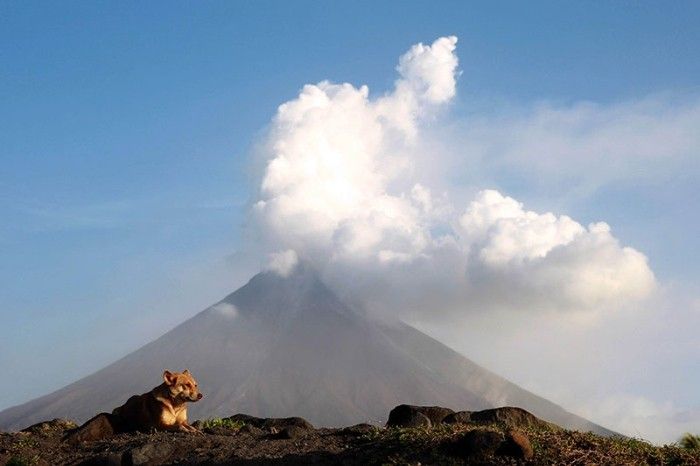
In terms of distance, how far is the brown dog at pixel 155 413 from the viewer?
58.9 ft

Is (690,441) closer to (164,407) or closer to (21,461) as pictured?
(164,407)

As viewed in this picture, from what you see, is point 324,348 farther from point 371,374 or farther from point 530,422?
point 530,422

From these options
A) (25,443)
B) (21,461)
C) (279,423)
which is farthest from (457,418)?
(25,443)

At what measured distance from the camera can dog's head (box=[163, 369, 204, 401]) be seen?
60.2 ft

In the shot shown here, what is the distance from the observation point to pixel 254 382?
147m

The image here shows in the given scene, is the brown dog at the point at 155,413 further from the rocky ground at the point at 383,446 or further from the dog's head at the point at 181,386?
the rocky ground at the point at 383,446

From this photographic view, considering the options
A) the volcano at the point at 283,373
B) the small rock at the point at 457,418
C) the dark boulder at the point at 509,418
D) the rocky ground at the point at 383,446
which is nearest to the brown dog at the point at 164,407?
the rocky ground at the point at 383,446

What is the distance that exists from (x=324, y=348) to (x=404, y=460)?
15730 cm

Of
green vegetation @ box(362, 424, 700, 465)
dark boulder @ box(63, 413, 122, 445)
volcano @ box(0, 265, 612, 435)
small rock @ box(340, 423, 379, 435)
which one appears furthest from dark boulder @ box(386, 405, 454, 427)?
volcano @ box(0, 265, 612, 435)

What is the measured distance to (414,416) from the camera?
1609 centimetres

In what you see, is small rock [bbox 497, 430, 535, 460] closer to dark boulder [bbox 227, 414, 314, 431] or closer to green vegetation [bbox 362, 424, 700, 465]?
green vegetation [bbox 362, 424, 700, 465]

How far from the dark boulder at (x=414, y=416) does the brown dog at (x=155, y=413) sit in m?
4.36

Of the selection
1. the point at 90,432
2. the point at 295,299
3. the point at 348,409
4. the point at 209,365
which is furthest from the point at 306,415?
the point at 90,432

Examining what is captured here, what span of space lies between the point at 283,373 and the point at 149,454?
141 meters
